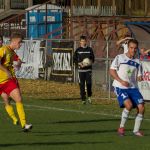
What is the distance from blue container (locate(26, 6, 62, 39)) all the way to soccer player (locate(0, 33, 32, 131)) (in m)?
30.0

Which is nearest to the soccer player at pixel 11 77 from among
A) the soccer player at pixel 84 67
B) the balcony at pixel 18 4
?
the soccer player at pixel 84 67

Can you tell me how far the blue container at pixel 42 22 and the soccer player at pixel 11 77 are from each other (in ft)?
98.4

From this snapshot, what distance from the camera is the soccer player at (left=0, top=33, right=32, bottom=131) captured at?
14.8m

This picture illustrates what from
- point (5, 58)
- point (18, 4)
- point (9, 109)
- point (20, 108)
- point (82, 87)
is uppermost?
point (18, 4)

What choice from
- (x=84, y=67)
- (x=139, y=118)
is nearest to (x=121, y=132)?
(x=139, y=118)

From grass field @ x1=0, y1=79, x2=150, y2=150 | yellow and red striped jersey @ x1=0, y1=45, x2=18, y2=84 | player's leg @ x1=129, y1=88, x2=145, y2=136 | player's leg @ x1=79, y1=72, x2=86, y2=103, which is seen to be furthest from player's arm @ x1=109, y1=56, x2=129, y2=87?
player's leg @ x1=79, y1=72, x2=86, y2=103

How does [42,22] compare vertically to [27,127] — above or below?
above

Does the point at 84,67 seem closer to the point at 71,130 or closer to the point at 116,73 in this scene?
the point at 71,130

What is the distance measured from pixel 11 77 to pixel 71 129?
61.7 inches

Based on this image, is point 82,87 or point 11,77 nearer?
point 11,77

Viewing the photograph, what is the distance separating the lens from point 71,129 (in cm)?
1546

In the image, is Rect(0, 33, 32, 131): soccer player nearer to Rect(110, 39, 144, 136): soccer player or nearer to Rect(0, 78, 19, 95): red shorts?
Rect(0, 78, 19, 95): red shorts

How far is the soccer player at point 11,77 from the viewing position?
14789 millimetres

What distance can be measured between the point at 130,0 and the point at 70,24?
13.3 ft
